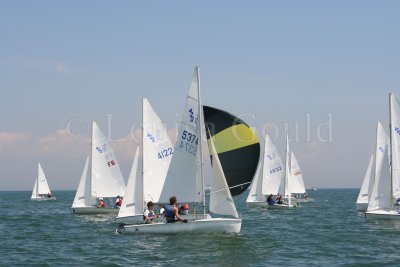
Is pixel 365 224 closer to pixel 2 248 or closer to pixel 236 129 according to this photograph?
pixel 236 129

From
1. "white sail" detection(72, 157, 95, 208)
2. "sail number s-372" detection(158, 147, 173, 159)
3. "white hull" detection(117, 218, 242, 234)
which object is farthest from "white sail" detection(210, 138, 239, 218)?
"white sail" detection(72, 157, 95, 208)

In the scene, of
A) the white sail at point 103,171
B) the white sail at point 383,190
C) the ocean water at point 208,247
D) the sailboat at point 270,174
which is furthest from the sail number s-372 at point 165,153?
the sailboat at point 270,174

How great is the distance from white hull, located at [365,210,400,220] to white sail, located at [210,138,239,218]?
34.1 feet

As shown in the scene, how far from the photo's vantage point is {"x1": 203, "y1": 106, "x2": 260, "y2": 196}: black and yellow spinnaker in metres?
22.6

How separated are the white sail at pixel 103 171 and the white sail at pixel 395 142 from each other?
1808 cm

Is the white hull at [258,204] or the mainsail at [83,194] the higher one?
the mainsail at [83,194]

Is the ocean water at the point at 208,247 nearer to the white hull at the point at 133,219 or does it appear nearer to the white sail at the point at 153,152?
the white hull at the point at 133,219

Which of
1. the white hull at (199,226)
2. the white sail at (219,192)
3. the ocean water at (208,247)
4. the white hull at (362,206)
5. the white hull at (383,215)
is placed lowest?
the ocean water at (208,247)

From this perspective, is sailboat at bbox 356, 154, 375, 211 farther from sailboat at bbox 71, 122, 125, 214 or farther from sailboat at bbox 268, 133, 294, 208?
sailboat at bbox 71, 122, 125, 214

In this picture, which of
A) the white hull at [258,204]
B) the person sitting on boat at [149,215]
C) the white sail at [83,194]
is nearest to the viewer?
the person sitting on boat at [149,215]

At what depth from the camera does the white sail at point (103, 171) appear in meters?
40.0

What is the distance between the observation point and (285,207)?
155 ft

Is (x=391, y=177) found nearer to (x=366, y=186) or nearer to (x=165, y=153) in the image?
(x=165, y=153)

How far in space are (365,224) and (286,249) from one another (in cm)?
1097
